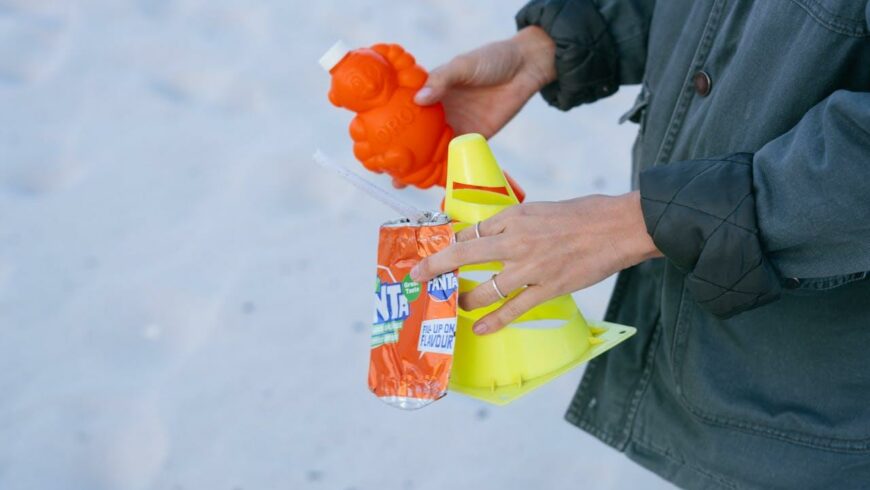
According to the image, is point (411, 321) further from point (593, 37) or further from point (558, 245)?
point (593, 37)

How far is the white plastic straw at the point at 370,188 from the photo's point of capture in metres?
0.86

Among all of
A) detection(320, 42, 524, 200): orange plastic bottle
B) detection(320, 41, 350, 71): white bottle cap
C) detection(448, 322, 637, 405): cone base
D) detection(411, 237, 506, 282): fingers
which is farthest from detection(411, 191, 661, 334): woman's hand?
detection(320, 41, 350, 71): white bottle cap

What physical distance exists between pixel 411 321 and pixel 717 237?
295 mm

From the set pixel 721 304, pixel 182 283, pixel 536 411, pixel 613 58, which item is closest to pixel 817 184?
pixel 721 304

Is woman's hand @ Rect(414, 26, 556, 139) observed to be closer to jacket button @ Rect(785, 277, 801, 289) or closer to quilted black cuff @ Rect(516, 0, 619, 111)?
quilted black cuff @ Rect(516, 0, 619, 111)

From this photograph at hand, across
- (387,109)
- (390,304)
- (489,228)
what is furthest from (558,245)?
(387,109)

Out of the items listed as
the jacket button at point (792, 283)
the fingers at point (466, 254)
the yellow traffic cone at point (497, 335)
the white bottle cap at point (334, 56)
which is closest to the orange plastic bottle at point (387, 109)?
the white bottle cap at point (334, 56)

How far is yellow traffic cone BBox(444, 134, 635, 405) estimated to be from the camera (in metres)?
0.89

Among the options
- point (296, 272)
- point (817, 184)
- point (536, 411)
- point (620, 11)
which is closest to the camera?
point (817, 184)

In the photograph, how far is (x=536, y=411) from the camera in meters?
1.48

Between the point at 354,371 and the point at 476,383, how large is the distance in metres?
0.62

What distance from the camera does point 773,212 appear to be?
72 cm

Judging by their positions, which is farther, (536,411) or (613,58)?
(536,411)

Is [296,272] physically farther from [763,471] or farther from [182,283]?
[763,471]
